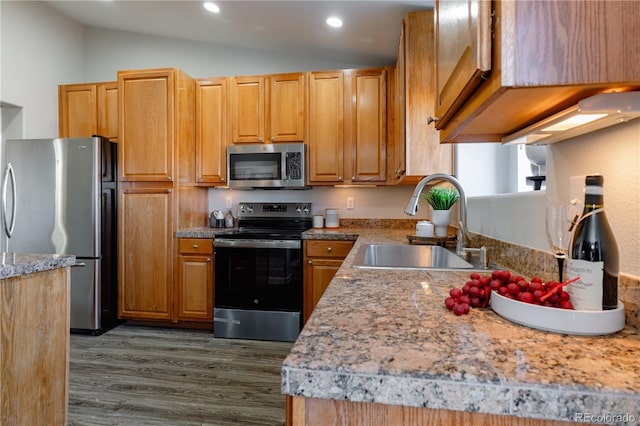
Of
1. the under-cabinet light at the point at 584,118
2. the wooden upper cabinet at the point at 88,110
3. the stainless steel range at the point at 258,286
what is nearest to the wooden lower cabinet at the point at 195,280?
the stainless steel range at the point at 258,286

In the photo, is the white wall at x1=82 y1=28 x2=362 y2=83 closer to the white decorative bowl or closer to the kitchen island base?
the white decorative bowl

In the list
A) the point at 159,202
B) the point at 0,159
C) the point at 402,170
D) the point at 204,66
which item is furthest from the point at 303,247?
the point at 0,159

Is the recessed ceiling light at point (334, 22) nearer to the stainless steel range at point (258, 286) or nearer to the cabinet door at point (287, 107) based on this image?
the cabinet door at point (287, 107)

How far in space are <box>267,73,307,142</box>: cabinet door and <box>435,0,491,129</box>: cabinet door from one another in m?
2.17

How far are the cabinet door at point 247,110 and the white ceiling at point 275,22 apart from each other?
1.38ft

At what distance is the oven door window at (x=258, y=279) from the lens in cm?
283

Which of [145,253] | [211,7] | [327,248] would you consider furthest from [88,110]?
[327,248]

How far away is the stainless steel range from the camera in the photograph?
2824 mm

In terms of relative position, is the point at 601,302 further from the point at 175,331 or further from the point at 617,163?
the point at 175,331

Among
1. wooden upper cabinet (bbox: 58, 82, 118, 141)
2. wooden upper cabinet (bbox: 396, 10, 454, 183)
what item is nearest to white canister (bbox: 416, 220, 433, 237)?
wooden upper cabinet (bbox: 396, 10, 454, 183)

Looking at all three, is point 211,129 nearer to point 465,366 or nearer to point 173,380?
point 173,380

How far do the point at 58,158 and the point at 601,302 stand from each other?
362cm

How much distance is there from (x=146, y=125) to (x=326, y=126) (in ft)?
5.28

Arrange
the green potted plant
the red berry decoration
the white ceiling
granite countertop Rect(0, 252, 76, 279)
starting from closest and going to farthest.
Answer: the red berry decoration → granite countertop Rect(0, 252, 76, 279) → the green potted plant → the white ceiling
